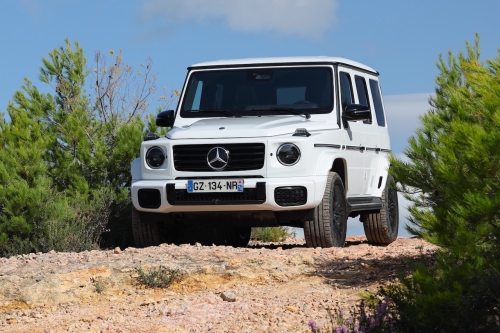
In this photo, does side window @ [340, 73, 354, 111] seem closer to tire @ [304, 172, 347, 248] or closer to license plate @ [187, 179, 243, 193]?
tire @ [304, 172, 347, 248]

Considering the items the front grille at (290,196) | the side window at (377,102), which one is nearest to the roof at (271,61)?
the side window at (377,102)

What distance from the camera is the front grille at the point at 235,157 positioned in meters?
10.1

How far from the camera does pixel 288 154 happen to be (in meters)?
10.1

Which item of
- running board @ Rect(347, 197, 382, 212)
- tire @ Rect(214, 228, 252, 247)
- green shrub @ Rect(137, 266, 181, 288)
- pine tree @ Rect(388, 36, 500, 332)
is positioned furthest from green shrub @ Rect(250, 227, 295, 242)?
pine tree @ Rect(388, 36, 500, 332)

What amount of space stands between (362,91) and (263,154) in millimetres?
2789

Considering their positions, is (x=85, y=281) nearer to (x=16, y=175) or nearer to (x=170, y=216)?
(x=170, y=216)

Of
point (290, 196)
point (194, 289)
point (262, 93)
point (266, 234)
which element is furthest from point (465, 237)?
point (266, 234)

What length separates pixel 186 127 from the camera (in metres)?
10.8

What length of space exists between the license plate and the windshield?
4.01 ft

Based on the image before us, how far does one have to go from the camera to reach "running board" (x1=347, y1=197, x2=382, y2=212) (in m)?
11.3

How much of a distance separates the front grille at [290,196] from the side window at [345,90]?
5.16 feet

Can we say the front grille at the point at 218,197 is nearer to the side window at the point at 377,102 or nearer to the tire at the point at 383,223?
the tire at the point at 383,223

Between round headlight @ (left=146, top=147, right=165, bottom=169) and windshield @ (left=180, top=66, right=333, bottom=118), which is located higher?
windshield @ (left=180, top=66, right=333, bottom=118)

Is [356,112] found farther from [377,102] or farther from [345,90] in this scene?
[377,102]
